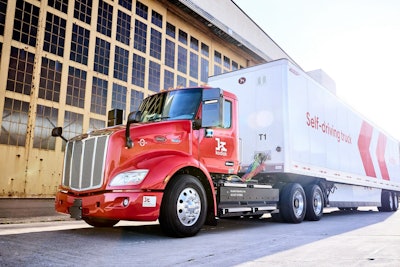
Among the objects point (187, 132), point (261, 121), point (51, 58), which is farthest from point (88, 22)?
point (187, 132)

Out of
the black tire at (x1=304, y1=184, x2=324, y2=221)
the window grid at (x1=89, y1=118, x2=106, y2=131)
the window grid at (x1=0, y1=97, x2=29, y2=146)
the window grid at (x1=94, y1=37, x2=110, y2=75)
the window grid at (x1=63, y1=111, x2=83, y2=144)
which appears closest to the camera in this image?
the black tire at (x1=304, y1=184, x2=324, y2=221)

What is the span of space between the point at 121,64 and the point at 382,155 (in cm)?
1682

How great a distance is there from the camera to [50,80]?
66.2 feet

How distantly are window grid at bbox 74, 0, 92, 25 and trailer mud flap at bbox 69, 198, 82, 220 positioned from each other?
18.8 meters

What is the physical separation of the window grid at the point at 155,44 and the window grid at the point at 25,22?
8.82m

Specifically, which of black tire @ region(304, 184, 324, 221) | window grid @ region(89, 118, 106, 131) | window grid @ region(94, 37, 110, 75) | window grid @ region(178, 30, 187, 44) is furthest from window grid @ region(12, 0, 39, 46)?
black tire @ region(304, 184, 324, 221)

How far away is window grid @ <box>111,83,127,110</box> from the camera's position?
23688mm

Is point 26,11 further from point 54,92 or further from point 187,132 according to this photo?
point 187,132

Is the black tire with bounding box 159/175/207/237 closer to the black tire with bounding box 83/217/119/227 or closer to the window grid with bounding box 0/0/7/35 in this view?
the black tire with bounding box 83/217/119/227

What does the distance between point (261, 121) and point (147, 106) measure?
10.4 feet

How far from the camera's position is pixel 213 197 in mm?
6484

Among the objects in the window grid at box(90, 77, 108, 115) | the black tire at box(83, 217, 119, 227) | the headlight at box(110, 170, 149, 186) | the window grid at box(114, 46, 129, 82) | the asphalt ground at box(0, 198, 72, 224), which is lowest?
the asphalt ground at box(0, 198, 72, 224)

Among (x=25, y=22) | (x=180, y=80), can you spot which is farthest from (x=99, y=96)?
(x=180, y=80)

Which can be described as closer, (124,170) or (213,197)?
(124,170)
